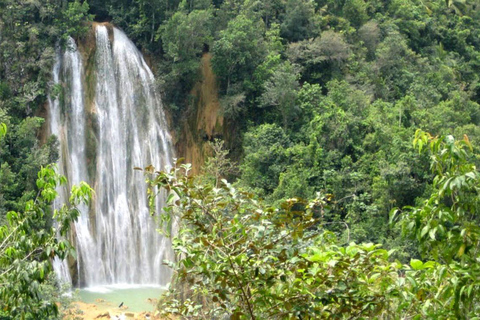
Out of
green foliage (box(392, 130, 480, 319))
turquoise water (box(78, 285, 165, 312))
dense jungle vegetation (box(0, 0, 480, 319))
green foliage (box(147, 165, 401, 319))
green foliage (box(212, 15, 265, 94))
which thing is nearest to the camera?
green foliage (box(392, 130, 480, 319))

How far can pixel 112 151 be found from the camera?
25.3 meters

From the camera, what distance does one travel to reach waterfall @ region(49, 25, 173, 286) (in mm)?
23859

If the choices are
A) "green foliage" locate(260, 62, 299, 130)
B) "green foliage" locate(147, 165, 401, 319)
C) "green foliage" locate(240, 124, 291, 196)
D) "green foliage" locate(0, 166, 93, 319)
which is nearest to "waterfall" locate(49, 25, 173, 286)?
"green foliage" locate(240, 124, 291, 196)

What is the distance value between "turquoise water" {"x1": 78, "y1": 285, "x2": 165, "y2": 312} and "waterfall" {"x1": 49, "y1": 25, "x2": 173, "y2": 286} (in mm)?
683

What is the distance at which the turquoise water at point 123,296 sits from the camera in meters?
20.3

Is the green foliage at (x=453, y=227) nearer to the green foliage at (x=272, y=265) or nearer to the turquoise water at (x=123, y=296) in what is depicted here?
the green foliage at (x=272, y=265)

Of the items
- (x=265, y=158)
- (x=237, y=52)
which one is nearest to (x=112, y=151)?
(x=265, y=158)

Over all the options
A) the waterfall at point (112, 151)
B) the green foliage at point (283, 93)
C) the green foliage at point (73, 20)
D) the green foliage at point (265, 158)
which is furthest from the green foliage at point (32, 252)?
the green foliage at point (283, 93)

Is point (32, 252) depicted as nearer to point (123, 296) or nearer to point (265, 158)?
point (123, 296)

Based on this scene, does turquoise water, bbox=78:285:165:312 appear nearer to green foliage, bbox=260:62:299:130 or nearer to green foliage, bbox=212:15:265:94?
green foliage, bbox=260:62:299:130

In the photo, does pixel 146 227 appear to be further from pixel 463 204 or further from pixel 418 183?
pixel 463 204

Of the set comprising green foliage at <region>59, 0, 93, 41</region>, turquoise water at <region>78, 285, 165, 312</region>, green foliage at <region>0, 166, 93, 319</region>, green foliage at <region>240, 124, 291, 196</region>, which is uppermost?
green foliage at <region>59, 0, 93, 41</region>

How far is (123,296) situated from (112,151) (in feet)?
19.2

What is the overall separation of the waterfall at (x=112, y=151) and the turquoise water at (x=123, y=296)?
683 millimetres
